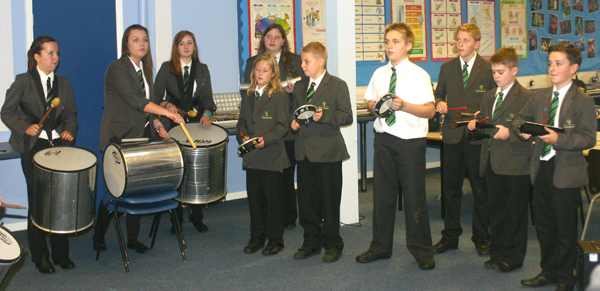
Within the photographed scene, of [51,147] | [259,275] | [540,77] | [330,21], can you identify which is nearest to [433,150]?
[540,77]

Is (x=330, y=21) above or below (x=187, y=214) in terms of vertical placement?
above

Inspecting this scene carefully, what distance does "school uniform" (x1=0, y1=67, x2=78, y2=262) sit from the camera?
3.59 meters

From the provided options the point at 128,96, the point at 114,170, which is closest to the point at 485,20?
the point at 128,96

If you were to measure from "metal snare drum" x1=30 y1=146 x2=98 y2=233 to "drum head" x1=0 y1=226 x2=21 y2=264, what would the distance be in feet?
3.17

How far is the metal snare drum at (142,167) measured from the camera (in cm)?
340

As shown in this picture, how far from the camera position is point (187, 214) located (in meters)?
5.31

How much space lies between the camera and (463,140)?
12.6ft

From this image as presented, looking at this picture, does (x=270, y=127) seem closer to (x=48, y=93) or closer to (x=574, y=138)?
(x=48, y=93)

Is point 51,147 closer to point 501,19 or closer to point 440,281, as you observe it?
point 440,281

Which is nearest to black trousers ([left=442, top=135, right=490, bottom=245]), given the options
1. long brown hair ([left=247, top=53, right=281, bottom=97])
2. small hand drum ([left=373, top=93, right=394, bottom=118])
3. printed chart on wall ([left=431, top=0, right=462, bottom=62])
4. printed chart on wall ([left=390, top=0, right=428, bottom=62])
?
small hand drum ([left=373, top=93, right=394, bottom=118])

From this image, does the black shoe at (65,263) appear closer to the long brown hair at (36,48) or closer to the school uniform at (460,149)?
the long brown hair at (36,48)

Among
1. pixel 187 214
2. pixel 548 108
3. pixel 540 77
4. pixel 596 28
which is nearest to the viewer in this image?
pixel 548 108

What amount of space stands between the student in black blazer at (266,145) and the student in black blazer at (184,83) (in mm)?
647

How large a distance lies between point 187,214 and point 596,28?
7.75m
